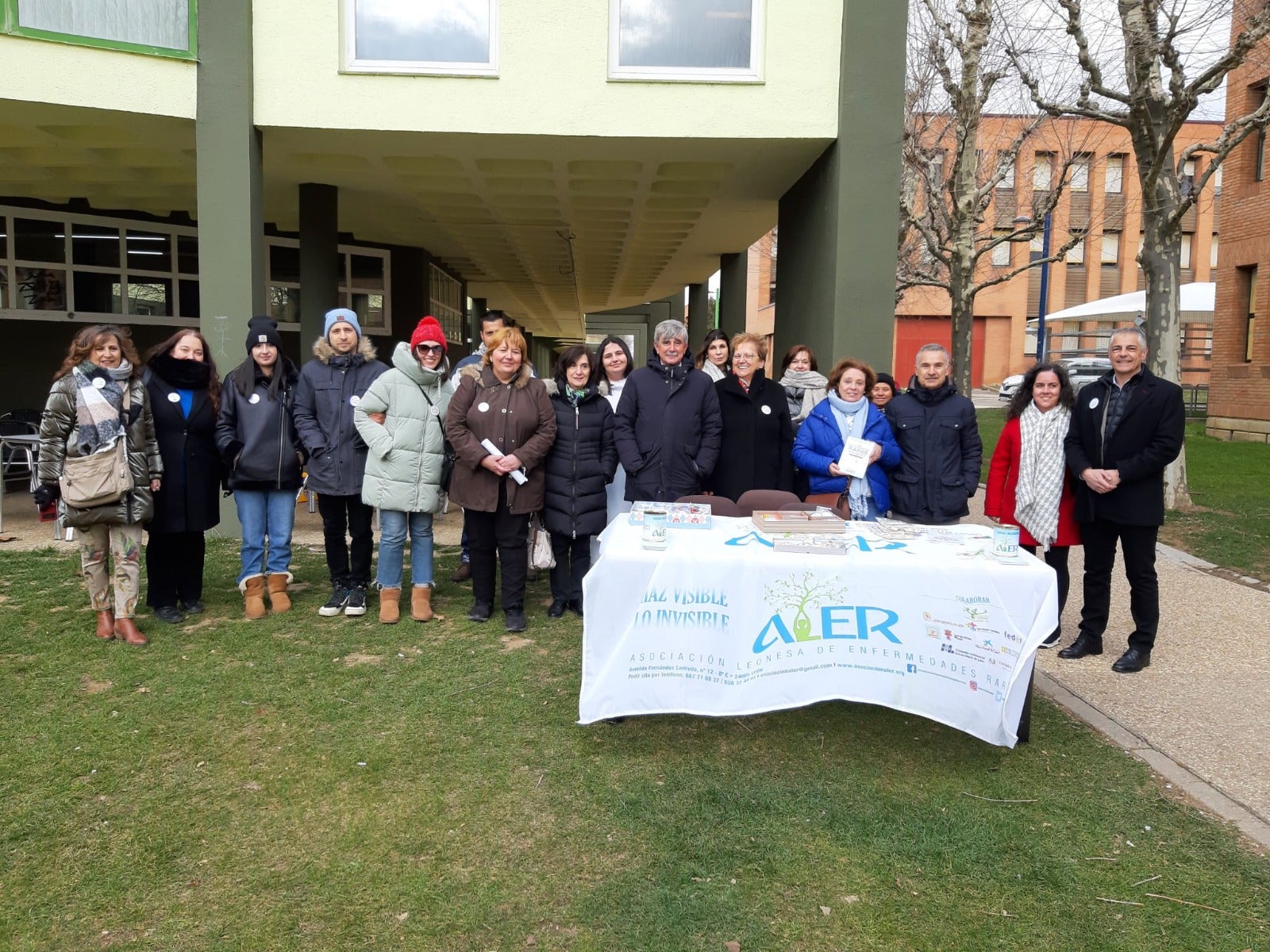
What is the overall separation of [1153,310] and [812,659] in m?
9.25

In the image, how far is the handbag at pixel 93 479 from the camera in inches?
196

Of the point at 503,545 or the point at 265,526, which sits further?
the point at 265,526

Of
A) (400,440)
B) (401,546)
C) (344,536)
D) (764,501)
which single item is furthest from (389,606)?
(764,501)

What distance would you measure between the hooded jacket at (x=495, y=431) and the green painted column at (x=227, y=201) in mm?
3767

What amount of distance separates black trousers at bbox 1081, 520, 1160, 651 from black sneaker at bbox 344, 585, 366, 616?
175 inches

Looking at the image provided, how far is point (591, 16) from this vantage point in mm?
8203

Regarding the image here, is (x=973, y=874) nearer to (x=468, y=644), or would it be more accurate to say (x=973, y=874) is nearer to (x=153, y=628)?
(x=468, y=644)

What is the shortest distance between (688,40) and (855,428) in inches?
189

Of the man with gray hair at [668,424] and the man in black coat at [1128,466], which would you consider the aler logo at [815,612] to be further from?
the man in black coat at [1128,466]

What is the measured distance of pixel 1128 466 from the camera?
193 inches

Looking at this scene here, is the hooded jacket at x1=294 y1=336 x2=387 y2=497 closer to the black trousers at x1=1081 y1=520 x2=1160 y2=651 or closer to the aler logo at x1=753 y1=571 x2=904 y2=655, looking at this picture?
the aler logo at x1=753 y1=571 x2=904 y2=655

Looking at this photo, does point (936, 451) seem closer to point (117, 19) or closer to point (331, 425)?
point (331, 425)

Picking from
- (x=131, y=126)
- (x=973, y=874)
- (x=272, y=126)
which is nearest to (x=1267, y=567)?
(x=973, y=874)

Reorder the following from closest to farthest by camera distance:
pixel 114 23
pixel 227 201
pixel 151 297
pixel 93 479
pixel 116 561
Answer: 1. pixel 93 479
2. pixel 116 561
3. pixel 114 23
4. pixel 227 201
5. pixel 151 297
